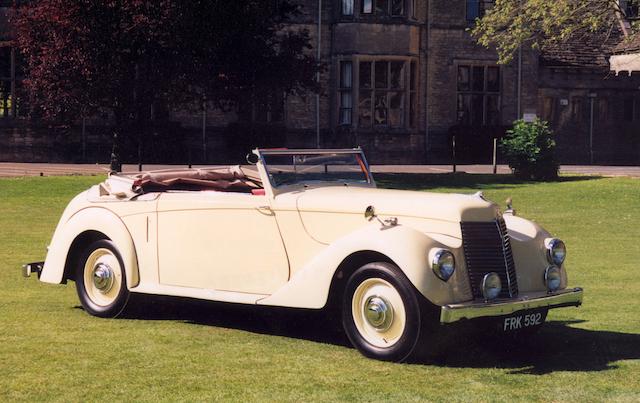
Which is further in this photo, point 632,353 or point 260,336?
point 260,336

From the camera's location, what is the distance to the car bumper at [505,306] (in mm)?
7504

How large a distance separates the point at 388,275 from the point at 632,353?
187 cm

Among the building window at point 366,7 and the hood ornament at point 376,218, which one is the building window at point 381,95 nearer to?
the building window at point 366,7

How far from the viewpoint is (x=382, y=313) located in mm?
7789

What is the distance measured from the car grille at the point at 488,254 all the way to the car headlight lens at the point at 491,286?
0.17ft

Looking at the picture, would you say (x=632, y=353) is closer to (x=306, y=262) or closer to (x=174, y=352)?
(x=306, y=262)

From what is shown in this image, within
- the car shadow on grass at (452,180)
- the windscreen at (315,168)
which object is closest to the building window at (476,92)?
the car shadow on grass at (452,180)

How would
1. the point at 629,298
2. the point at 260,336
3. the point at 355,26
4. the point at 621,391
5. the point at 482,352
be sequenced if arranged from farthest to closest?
the point at 355,26, the point at 629,298, the point at 260,336, the point at 482,352, the point at 621,391

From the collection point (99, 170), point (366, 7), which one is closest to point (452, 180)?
point (99, 170)

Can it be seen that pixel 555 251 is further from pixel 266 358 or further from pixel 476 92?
pixel 476 92

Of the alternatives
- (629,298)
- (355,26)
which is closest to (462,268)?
(629,298)

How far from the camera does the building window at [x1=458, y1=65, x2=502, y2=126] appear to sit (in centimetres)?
4172

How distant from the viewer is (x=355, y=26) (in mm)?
38500

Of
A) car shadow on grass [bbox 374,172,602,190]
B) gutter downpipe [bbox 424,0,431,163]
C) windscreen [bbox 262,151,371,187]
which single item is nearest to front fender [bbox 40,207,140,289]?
windscreen [bbox 262,151,371,187]
